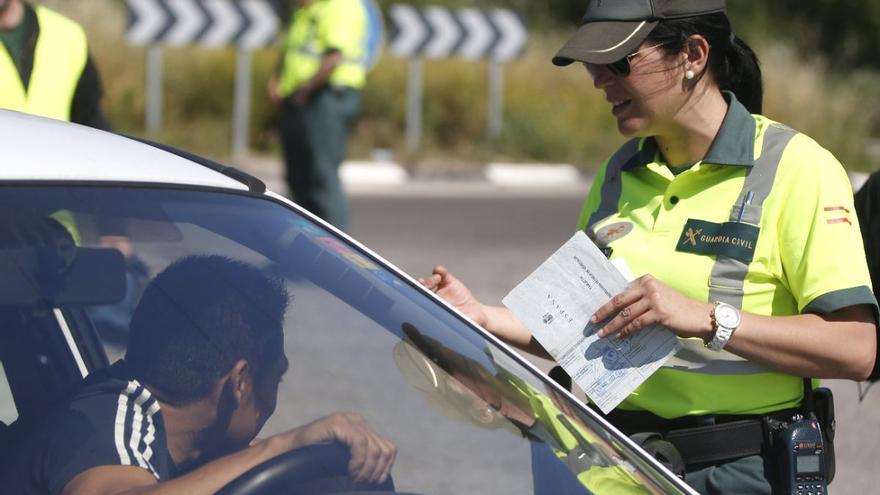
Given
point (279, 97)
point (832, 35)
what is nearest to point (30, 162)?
point (279, 97)

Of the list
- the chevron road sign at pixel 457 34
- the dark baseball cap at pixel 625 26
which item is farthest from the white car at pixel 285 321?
the chevron road sign at pixel 457 34

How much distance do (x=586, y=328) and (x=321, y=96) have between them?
6536 millimetres

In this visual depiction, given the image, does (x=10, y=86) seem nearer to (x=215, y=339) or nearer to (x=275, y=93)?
(x=215, y=339)

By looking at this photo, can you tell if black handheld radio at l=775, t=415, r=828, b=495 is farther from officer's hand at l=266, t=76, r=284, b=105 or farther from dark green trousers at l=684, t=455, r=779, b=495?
officer's hand at l=266, t=76, r=284, b=105

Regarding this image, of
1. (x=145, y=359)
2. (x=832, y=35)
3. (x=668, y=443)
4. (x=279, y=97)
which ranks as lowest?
(x=832, y=35)

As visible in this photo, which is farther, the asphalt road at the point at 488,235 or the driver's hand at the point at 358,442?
the asphalt road at the point at 488,235

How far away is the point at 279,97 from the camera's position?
9.08 m

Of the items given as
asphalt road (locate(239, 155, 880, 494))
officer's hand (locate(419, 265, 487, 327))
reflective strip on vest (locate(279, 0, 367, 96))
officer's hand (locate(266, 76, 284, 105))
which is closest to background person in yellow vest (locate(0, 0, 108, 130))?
officer's hand (locate(419, 265, 487, 327))

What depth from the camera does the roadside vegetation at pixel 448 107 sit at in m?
19.0

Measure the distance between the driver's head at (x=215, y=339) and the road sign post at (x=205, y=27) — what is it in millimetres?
15382

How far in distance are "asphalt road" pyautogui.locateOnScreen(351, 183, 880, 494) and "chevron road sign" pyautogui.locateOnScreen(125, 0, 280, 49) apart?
2753mm

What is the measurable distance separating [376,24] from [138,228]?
815 cm

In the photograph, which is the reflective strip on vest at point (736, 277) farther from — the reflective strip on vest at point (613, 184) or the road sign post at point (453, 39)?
the road sign post at point (453, 39)

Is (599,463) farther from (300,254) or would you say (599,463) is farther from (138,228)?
(138,228)
